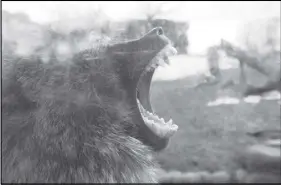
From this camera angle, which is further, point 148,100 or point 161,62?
point 148,100

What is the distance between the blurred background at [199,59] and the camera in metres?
1.45

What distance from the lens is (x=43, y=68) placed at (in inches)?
45.4

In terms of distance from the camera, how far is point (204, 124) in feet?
5.27

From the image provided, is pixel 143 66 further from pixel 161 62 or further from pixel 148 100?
pixel 148 100

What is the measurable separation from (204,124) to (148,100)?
1.17 ft

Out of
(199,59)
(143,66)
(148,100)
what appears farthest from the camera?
(199,59)

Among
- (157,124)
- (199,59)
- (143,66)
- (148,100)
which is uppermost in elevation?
(199,59)

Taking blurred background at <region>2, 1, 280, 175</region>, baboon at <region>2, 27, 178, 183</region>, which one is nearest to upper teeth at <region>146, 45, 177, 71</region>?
baboon at <region>2, 27, 178, 183</region>

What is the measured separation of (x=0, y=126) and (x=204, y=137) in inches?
36.9

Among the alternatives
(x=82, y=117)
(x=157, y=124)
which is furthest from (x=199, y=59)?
(x=82, y=117)

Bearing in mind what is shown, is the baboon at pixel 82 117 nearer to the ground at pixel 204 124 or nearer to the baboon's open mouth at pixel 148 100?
the baboon's open mouth at pixel 148 100

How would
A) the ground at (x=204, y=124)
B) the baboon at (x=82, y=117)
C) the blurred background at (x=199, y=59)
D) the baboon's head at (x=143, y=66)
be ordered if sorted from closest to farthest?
the baboon at (x=82, y=117), the baboon's head at (x=143, y=66), the blurred background at (x=199, y=59), the ground at (x=204, y=124)

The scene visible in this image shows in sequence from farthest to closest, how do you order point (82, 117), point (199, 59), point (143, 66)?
point (199, 59) < point (143, 66) < point (82, 117)

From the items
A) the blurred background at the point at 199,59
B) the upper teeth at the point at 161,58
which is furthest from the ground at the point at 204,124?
the upper teeth at the point at 161,58
